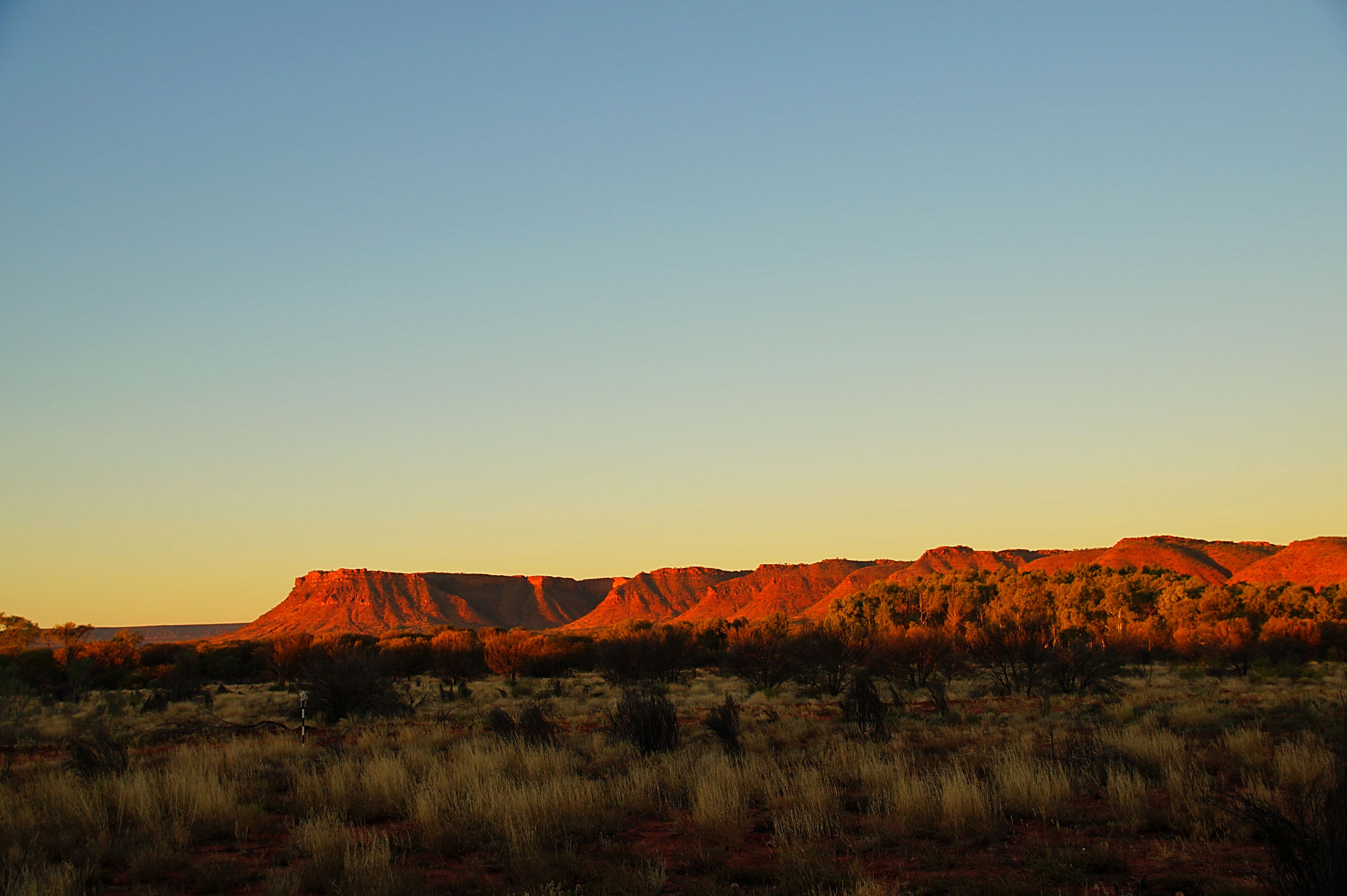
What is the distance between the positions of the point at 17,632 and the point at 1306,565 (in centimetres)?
10908

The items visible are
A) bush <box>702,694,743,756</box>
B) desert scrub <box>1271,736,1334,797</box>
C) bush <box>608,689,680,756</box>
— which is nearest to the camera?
desert scrub <box>1271,736,1334,797</box>

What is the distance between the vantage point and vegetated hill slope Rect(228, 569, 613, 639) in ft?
431

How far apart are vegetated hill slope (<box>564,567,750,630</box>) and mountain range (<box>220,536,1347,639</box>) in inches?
10.2

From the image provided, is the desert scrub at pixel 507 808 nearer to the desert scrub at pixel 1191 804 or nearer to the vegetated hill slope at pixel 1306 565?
the desert scrub at pixel 1191 804

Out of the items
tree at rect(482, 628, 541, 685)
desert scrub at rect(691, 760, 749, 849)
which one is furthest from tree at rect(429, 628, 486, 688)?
desert scrub at rect(691, 760, 749, 849)

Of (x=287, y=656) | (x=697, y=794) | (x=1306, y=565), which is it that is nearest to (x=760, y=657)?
(x=697, y=794)

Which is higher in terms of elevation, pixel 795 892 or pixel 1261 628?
pixel 795 892

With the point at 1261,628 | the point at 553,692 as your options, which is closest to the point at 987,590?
the point at 1261,628

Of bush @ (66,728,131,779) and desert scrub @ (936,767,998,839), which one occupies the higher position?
bush @ (66,728,131,779)

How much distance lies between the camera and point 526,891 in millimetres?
6684

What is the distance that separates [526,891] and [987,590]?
65.5 m

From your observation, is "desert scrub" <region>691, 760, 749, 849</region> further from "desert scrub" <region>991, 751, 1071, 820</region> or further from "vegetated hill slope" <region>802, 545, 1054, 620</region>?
"vegetated hill slope" <region>802, 545, 1054, 620</region>

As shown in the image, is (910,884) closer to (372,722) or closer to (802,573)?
(372,722)

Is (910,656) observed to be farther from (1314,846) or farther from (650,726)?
(1314,846)
